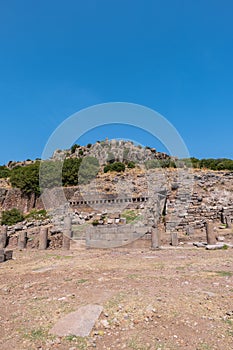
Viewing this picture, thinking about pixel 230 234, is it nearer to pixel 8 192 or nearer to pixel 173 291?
pixel 173 291

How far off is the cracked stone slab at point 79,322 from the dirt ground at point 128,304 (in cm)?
12

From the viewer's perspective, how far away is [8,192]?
4206cm

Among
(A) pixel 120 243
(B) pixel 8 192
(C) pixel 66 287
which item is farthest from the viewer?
(B) pixel 8 192

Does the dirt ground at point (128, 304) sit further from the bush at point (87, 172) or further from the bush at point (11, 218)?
the bush at point (87, 172)

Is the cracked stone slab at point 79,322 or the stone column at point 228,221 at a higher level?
the stone column at point 228,221

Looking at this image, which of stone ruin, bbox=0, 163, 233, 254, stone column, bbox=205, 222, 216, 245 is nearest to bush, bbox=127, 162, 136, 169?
stone ruin, bbox=0, 163, 233, 254

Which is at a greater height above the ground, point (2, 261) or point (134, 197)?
point (134, 197)

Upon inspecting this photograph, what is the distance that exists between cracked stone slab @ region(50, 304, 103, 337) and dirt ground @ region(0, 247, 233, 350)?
4.6 inches

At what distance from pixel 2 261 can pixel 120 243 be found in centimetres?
656

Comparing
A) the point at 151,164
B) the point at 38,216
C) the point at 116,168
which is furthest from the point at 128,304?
the point at 151,164

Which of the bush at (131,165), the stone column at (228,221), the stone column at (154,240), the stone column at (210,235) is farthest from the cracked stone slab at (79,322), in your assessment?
the bush at (131,165)

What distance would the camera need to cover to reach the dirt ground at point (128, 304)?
384 cm

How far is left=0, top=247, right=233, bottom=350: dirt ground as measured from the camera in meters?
3.84

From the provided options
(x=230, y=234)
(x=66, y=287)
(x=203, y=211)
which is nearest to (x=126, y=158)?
(x=203, y=211)
